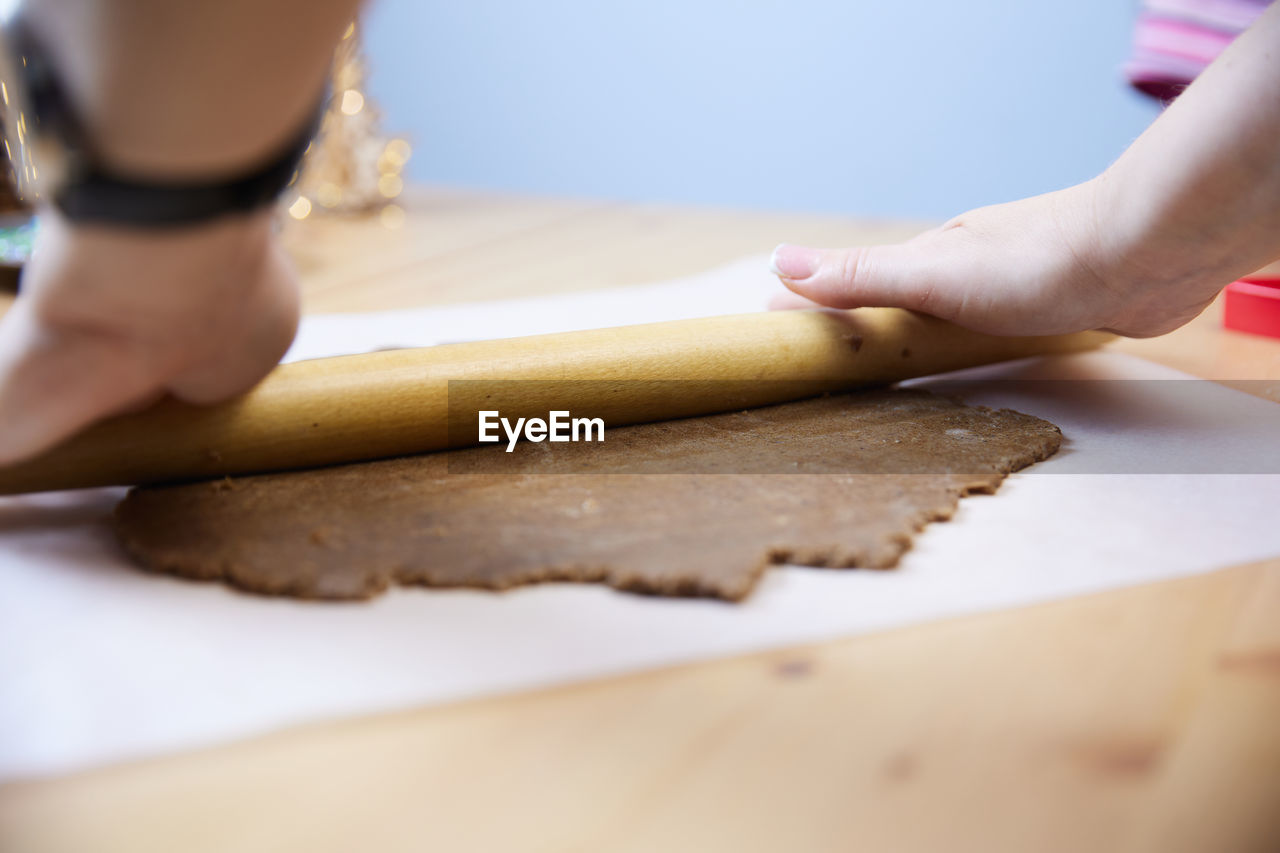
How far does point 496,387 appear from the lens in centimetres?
96

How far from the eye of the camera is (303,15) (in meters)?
0.62

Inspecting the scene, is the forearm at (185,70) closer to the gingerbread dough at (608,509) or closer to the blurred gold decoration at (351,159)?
the gingerbread dough at (608,509)

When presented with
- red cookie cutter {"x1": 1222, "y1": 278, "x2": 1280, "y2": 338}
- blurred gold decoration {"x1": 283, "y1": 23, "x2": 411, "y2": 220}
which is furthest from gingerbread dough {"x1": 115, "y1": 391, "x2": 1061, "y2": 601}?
blurred gold decoration {"x1": 283, "y1": 23, "x2": 411, "y2": 220}

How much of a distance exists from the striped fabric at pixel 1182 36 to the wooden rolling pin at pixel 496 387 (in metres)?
0.72

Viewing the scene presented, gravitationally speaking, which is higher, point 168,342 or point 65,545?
point 168,342

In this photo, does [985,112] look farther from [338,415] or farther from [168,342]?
[168,342]

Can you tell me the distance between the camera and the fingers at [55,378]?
73cm

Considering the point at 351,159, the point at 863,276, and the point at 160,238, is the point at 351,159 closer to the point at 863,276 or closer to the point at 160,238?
the point at 863,276

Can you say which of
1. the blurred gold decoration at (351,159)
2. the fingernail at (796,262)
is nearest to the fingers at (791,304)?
the fingernail at (796,262)

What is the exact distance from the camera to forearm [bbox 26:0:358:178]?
1.92 feet

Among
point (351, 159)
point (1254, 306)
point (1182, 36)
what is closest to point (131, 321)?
point (1254, 306)

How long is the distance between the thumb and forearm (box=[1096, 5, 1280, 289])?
0.19 metres

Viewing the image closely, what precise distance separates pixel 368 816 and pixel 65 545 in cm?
45

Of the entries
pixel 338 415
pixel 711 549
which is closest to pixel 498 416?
pixel 338 415
